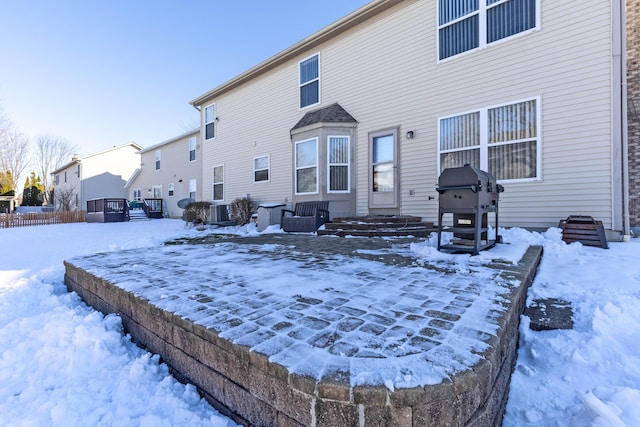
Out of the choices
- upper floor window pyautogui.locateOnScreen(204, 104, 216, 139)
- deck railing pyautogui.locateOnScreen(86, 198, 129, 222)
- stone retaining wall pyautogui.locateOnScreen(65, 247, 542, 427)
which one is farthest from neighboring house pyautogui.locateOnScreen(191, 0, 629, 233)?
deck railing pyautogui.locateOnScreen(86, 198, 129, 222)

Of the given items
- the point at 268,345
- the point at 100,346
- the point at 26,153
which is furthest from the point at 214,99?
the point at 26,153

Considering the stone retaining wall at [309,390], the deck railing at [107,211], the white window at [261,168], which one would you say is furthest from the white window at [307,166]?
the deck railing at [107,211]

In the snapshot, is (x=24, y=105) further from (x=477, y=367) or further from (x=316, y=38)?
(x=477, y=367)

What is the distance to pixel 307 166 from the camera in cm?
928

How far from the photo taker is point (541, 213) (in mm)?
6062

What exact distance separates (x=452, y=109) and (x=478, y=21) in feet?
5.92

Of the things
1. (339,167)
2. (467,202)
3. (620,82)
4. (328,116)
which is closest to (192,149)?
(328,116)

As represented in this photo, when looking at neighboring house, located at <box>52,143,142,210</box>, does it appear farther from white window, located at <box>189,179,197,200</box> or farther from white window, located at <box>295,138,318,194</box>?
white window, located at <box>295,138,318,194</box>

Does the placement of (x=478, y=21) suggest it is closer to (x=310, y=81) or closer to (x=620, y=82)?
(x=620, y=82)

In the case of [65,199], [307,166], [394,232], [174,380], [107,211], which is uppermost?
[307,166]

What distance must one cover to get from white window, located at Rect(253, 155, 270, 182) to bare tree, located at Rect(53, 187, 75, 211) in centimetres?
2083

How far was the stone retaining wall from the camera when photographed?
113 cm

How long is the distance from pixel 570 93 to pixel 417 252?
14.5ft

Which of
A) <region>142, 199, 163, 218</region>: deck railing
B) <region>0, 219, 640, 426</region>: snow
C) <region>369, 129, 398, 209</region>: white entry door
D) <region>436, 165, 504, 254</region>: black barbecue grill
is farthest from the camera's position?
<region>142, 199, 163, 218</region>: deck railing
